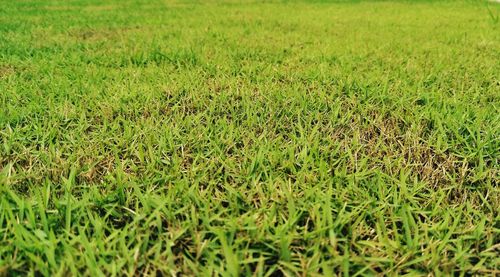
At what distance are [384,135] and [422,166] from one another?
0.24 meters

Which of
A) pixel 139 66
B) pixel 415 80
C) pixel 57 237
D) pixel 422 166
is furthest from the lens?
pixel 139 66

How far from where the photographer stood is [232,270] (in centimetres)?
80

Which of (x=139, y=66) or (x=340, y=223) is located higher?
(x=139, y=66)

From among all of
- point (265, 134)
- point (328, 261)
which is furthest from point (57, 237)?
point (265, 134)

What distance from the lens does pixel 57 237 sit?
2.95 feet

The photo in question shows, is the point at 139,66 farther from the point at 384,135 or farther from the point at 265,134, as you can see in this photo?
the point at 384,135

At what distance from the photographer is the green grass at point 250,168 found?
86 cm

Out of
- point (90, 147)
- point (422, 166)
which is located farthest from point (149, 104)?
point (422, 166)

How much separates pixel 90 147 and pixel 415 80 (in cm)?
179

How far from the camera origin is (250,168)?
1194 mm

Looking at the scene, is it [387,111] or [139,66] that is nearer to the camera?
[387,111]

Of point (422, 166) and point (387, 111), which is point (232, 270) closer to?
point (422, 166)

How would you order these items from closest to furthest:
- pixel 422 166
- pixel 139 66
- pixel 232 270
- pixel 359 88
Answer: pixel 232 270
pixel 422 166
pixel 359 88
pixel 139 66

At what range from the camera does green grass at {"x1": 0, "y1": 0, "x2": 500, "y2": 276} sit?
859mm
